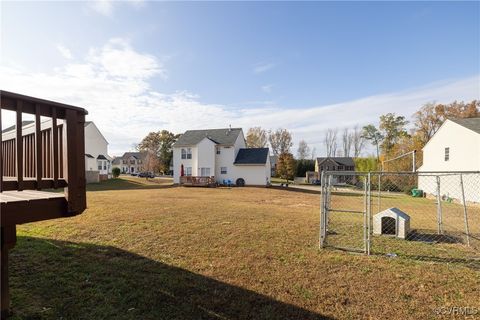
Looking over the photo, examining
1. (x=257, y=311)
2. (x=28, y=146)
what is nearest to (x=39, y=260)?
(x=28, y=146)

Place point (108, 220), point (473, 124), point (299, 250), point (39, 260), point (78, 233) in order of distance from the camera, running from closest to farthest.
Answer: point (39, 260), point (299, 250), point (78, 233), point (108, 220), point (473, 124)

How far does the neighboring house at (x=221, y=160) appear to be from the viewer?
32656 millimetres

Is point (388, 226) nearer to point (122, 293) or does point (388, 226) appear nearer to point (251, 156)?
point (122, 293)

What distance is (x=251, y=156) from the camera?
1324 inches

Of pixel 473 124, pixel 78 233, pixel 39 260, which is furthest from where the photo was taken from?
pixel 473 124

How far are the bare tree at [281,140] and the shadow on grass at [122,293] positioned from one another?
60.0 meters

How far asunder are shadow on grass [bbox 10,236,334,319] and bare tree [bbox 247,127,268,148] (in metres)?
55.1

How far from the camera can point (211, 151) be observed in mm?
32875

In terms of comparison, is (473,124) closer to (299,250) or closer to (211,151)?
(299,250)

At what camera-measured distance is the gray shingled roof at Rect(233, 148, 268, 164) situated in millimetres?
32509

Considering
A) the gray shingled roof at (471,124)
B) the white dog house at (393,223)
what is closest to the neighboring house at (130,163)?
the gray shingled roof at (471,124)

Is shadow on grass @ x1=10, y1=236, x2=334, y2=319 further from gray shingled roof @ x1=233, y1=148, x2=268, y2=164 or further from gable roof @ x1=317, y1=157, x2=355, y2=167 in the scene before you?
gable roof @ x1=317, y1=157, x2=355, y2=167

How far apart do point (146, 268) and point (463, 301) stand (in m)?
5.39

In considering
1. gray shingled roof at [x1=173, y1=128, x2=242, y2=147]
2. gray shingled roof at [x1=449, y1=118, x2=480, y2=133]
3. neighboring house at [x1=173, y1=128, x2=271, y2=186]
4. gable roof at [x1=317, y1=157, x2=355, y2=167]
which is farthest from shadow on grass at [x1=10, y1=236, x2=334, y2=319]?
gable roof at [x1=317, y1=157, x2=355, y2=167]
